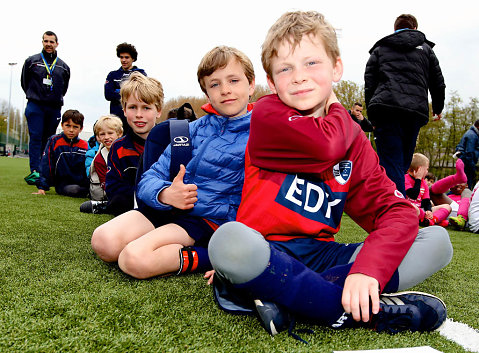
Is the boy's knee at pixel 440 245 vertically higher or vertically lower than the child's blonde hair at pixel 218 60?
lower

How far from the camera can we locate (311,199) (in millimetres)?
1485

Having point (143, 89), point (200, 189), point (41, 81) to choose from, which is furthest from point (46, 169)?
point (200, 189)

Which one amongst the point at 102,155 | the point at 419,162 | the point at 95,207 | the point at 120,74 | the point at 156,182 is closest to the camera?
the point at 156,182

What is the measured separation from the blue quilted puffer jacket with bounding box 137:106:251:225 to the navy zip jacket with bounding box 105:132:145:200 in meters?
1.26

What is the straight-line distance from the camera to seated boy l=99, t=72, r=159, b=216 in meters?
2.96

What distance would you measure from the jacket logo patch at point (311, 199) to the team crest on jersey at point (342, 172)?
0.05 metres

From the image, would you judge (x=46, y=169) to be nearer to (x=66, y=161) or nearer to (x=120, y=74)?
(x=66, y=161)

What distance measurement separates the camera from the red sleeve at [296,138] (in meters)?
1.32

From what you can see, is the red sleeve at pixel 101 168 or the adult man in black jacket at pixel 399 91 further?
the red sleeve at pixel 101 168

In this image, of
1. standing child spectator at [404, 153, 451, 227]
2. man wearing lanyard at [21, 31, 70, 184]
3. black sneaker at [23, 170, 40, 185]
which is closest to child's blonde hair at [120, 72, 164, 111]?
standing child spectator at [404, 153, 451, 227]

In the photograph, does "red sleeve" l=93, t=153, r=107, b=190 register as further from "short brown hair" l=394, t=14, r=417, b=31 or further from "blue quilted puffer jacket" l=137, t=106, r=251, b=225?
"short brown hair" l=394, t=14, r=417, b=31

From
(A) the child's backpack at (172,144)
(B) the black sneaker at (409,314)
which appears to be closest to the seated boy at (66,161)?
(A) the child's backpack at (172,144)

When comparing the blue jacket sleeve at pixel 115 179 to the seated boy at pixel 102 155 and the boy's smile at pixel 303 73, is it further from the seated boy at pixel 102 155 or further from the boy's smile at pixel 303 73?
the boy's smile at pixel 303 73

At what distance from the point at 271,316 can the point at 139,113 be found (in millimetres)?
2175
